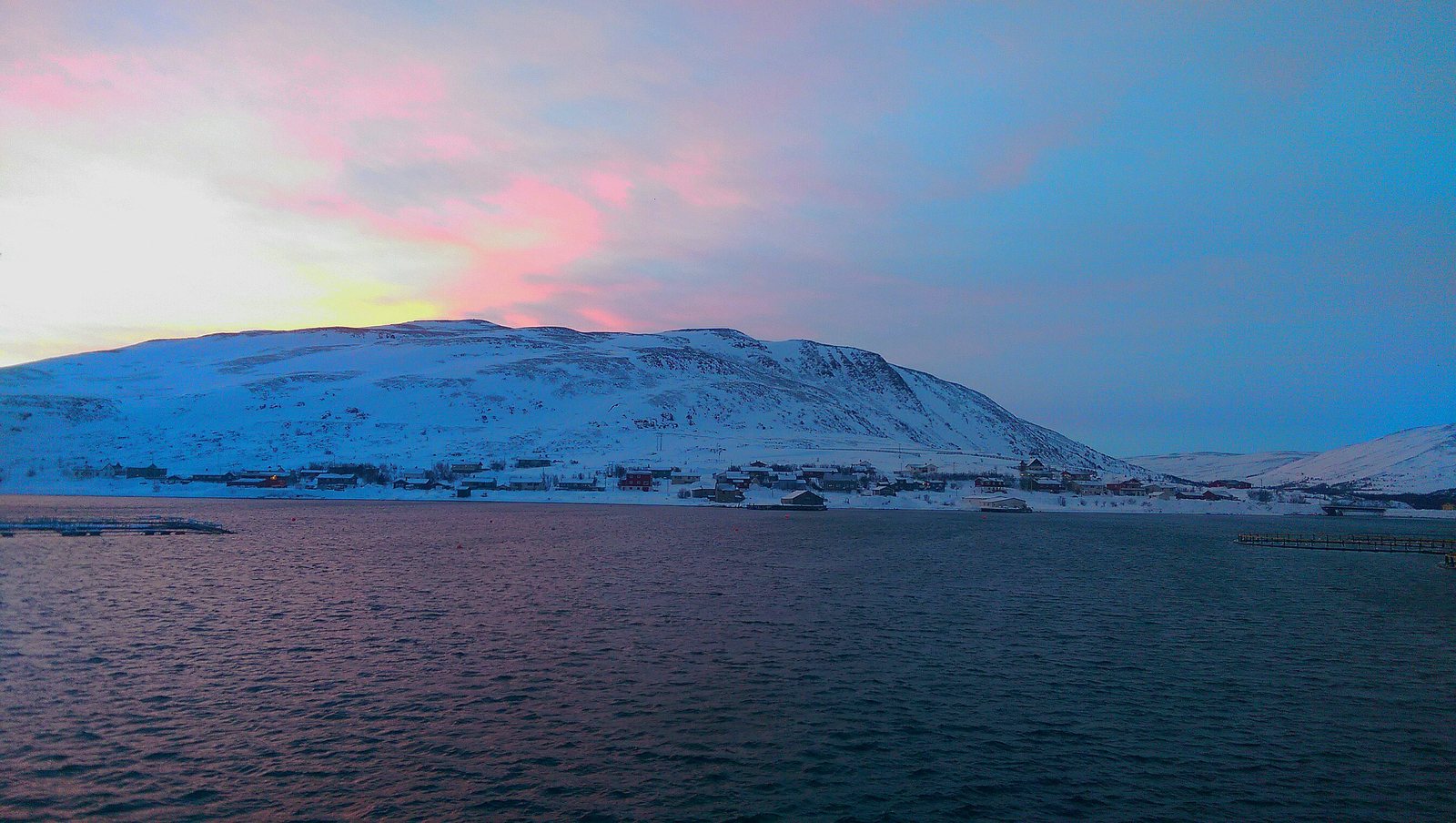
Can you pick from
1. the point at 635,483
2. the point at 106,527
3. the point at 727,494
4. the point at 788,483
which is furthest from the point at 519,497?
the point at 106,527

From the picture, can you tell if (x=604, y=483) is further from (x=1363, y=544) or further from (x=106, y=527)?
(x=1363, y=544)

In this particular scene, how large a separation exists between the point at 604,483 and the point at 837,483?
4268 cm

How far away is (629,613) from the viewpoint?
37.0 meters

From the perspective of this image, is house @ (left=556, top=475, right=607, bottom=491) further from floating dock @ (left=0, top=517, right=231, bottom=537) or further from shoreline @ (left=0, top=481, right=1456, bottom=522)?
floating dock @ (left=0, top=517, right=231, bottom=537)

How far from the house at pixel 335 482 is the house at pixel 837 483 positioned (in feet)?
282

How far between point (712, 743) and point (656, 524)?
77345mm

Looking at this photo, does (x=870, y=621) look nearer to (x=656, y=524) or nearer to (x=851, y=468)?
(x=656, y=524)

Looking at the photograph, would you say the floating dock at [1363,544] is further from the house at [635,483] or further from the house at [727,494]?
the house at [635,483]

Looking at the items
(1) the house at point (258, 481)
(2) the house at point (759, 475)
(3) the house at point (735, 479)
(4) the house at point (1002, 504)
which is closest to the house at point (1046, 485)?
(4) the house at point (1002, 504)

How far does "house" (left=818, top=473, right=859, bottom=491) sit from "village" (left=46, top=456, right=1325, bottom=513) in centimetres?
17

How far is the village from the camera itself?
15362cm

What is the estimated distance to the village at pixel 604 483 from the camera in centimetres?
15362

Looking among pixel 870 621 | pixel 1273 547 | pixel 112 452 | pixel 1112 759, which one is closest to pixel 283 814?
pixel 1112 759

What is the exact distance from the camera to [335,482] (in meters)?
163
